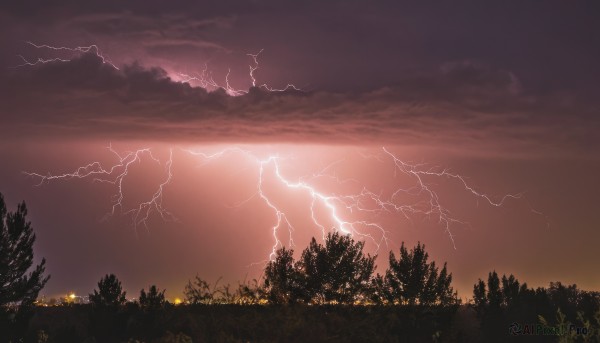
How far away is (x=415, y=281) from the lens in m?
44.9

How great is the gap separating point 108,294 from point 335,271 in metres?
21.1

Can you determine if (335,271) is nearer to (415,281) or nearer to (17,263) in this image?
(415,281)

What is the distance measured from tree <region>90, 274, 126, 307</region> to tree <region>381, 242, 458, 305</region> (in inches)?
791

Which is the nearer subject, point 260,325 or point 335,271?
point 260,325

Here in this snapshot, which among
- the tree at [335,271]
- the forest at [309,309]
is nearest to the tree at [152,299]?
the forest at [309,309]

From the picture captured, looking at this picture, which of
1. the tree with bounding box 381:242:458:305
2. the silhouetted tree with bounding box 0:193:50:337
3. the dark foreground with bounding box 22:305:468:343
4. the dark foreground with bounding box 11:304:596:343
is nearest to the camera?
the dark foreground with bounding box 22:305:468:343

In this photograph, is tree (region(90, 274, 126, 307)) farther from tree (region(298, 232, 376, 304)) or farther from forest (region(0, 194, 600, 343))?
tree (region(298, 232, 376, 304))

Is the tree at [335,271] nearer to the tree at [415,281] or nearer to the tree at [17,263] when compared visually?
the tree at [415,281]

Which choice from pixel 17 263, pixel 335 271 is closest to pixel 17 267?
pixel 17 263

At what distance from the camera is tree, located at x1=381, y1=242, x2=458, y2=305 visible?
43.8m

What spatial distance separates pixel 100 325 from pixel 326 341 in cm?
1435

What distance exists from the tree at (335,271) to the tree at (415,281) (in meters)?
1.78

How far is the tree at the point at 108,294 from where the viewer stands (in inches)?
1126

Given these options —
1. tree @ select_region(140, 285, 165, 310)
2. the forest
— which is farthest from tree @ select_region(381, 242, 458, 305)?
tree @ select_region(140, 285, 165, 310)
